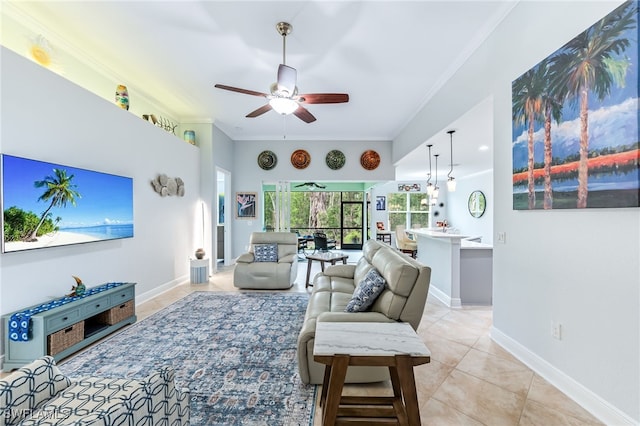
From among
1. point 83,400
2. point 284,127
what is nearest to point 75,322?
point 83,400

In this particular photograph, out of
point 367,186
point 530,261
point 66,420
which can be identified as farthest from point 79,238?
point 367,186

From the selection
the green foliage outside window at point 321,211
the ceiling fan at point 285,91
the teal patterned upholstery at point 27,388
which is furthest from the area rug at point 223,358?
the green foliage outside window at point 321,211

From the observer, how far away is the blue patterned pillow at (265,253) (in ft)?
15.2

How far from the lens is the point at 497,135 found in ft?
8.73

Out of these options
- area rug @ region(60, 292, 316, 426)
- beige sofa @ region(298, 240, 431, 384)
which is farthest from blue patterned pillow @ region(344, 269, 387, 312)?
area rug @ region(60, 292, 316, 426)

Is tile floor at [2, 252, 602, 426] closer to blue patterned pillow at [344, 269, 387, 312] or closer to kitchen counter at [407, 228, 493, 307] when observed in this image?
blue patterned pillow at [344, 269, 387, 312]

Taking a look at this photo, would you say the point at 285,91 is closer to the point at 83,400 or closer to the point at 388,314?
the point at 388,314

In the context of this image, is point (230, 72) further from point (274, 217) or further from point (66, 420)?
point (274, 217)

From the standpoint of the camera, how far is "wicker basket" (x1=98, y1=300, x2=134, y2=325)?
2.82 meters

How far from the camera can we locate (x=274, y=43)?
291cm

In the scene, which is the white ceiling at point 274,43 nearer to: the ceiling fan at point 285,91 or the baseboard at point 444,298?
the ceiling fan at point 285,91

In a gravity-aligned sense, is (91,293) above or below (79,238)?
below

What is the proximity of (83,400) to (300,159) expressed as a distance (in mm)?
5913

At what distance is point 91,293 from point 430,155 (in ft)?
19.2
